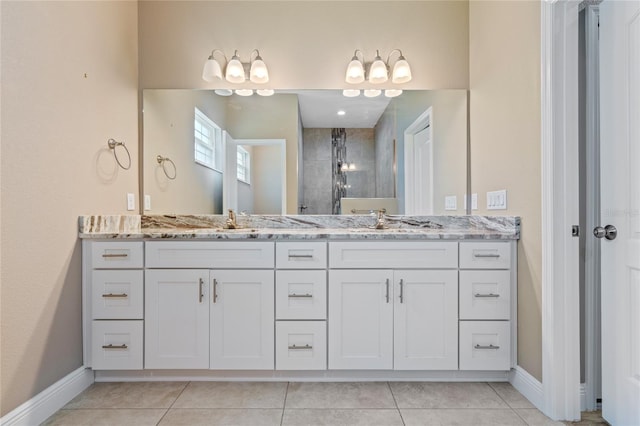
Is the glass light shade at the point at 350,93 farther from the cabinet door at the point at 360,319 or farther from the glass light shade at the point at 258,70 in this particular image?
the cabinet door at the point at 360,319

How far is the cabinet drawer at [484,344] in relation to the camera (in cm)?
185

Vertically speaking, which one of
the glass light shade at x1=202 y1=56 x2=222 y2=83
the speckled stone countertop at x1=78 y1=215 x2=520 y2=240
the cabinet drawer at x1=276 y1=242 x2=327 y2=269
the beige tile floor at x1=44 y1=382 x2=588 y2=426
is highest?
the glass light shade at x1=202 y1=56 x2=222 y2=83

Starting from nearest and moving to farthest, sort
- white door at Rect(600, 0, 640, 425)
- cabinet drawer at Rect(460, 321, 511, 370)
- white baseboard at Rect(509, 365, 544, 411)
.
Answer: white door at Rect(600, 0, 640, 425), white baseboard at Rect(509, 365, 544, 411), cabinet drawer at Rect(460, 321, 511, 370)

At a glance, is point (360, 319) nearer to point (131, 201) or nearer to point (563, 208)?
point (563, 208)

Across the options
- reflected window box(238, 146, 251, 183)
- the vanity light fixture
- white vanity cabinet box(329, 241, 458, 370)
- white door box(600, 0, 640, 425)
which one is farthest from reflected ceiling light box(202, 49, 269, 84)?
white door box(600, 0, 640, 425)

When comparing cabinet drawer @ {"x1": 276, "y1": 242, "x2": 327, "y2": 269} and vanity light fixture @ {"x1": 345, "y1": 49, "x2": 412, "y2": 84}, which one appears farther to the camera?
vanity light fixture @ {"x1": 345, "y1": 49, "x2": 412, "y2": 84}

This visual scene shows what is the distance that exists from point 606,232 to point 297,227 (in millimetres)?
1693

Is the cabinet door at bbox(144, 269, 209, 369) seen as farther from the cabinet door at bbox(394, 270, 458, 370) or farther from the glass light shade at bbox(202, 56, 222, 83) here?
the glass light shade at bbox(202, 56, 222, 83)

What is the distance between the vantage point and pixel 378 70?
231cm

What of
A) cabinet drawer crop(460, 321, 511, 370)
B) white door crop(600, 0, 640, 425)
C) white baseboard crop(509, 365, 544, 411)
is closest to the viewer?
white door crop(600, 0, 640, 425)

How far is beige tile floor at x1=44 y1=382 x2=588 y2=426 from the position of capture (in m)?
1.56

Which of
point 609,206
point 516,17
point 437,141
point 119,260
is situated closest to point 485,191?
point 437,141

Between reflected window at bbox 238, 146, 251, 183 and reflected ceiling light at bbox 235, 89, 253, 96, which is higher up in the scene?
reflected ceiling light at bbox 235, 89, 253, 96

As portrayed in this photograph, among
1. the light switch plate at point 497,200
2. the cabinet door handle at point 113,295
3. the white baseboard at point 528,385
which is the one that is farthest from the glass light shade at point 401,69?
the cabinet door handle at point 113,295
